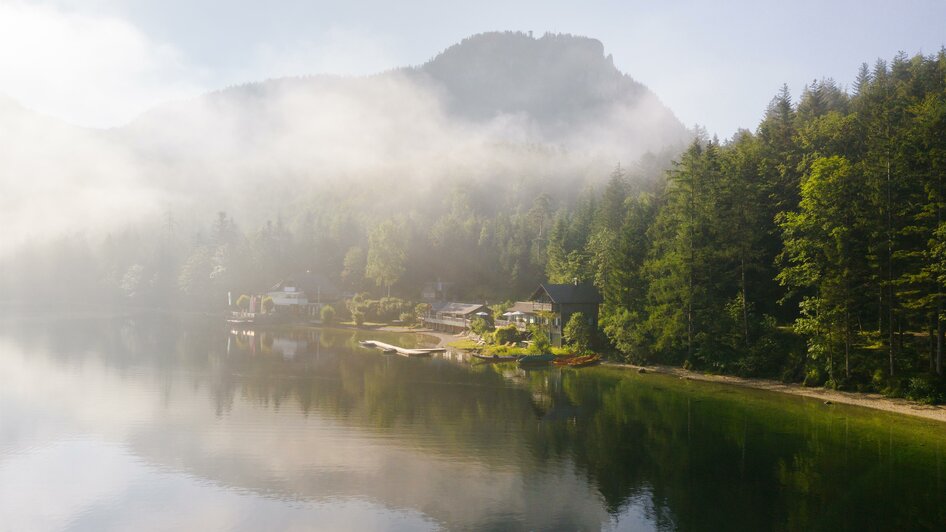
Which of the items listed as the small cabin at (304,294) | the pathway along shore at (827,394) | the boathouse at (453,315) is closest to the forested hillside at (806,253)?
the pathway along shore at (827,394)

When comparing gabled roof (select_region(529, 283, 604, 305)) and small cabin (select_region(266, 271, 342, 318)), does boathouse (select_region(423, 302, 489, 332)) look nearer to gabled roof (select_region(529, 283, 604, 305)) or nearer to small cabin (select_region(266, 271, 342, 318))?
gabled roof (select_region(529, 283, 604, 305))

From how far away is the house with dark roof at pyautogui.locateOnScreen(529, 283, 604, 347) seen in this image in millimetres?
65625

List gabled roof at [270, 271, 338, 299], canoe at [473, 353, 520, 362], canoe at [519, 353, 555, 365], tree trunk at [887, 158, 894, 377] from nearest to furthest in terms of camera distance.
Result: tree trunk at [887, 158, 894, 377] → canoe at [519, 353, 555, 365] → canoe at [473, 353, 520, 362] → gabled roof at [270, 271, 338, 299]

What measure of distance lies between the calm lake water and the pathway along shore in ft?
5.76

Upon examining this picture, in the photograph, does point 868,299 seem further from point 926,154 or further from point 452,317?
point 452,317

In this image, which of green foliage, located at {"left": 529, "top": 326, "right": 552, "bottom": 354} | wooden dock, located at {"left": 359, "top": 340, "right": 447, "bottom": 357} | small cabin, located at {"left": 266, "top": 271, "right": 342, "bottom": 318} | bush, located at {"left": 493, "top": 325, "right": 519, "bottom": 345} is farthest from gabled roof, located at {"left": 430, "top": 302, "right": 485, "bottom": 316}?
small cabin, located at {"left": 266, "top": 271, "right": 342, "bottom": 318}

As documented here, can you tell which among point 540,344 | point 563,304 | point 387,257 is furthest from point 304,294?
point 540,344

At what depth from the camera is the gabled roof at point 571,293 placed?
216 ft

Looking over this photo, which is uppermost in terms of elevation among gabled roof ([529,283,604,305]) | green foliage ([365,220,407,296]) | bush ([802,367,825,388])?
green foliage ([365,220,407,296])

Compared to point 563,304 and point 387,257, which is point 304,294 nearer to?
point 387,257

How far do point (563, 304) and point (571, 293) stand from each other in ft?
7.31

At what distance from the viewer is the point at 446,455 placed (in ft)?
92.7

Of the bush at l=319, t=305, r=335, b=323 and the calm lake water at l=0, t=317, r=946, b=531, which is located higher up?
the bush at l=319, t=305, r=335, b=323

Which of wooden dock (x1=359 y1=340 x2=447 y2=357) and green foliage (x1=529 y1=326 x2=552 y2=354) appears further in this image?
wooden dock (x1=359 y1=340 x2=447 y2=357)
